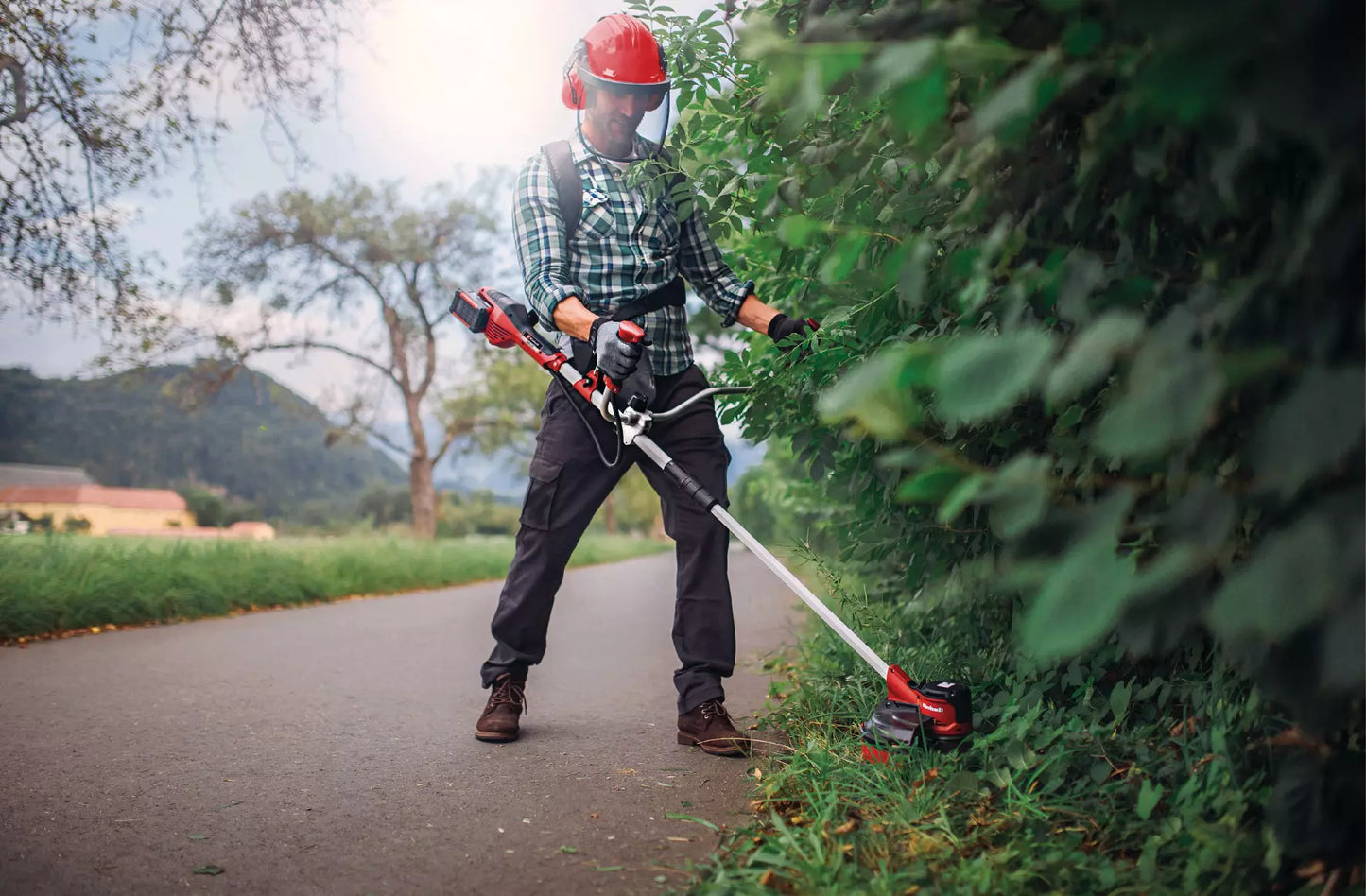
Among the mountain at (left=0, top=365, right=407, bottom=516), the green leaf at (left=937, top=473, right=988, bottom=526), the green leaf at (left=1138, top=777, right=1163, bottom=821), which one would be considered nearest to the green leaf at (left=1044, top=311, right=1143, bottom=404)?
the green leaf at (left=937, top=473, right=988, bottom=526)

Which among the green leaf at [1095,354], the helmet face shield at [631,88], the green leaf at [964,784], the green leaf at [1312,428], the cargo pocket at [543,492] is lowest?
the green leaf at [964,784]

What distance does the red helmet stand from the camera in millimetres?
3080

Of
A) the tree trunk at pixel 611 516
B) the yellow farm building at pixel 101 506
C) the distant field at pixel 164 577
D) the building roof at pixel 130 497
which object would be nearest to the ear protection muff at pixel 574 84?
the distant field at pixel 164 577

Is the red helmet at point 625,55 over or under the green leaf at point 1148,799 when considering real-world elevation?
over

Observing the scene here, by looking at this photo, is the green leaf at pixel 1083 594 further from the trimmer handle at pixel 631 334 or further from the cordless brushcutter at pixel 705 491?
the trimmer handle at pixel 631 334

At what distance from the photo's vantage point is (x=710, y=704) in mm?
3041

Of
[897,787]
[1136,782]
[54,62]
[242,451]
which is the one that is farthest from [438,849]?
[242,451]

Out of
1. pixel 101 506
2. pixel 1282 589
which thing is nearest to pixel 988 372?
pixel 1282 589

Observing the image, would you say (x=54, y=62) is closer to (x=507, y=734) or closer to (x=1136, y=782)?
(x=507, y=734)

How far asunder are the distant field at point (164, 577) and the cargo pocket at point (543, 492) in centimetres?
448

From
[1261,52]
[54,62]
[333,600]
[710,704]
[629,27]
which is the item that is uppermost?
[54,62]

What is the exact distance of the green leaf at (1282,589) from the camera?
892 mm

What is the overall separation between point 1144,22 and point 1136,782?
1.51m

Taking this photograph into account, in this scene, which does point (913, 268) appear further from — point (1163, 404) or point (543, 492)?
point (543, 492)
